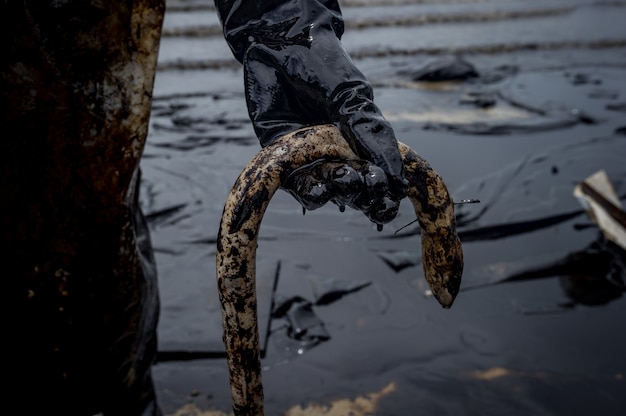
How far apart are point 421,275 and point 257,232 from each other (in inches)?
126

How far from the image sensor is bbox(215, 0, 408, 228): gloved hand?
1.34m

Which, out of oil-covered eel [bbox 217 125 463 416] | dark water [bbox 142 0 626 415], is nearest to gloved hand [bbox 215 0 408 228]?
oil-covered eel [bbox 217 125 463 416]

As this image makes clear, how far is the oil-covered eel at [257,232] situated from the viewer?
140cm

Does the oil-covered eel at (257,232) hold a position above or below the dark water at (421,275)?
above

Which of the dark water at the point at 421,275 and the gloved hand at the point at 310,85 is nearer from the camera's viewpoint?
the gloved hand at the point at 310,85

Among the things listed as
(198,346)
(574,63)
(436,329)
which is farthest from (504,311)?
(574,63)

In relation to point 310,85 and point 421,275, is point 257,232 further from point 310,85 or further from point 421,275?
point 421,275

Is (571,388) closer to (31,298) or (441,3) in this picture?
(31,298)

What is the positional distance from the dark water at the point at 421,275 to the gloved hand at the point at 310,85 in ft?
7.12

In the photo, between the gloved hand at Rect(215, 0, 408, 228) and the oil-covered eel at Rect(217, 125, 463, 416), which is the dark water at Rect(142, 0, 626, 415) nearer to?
the oil-covered eel at Rect(217, 125, 463, 416)

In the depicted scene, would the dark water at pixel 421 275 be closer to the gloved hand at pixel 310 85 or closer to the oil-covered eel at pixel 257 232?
the oil-covered eel at pixel 257 232

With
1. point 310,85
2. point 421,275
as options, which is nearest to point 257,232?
point 310,85

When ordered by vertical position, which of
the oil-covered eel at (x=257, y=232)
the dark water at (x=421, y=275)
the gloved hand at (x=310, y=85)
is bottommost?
the dark water at (x=421, y=275)

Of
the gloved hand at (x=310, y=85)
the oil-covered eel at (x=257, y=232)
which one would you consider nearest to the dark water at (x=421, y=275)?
the oil-covered eel at (x=257, y=232)
